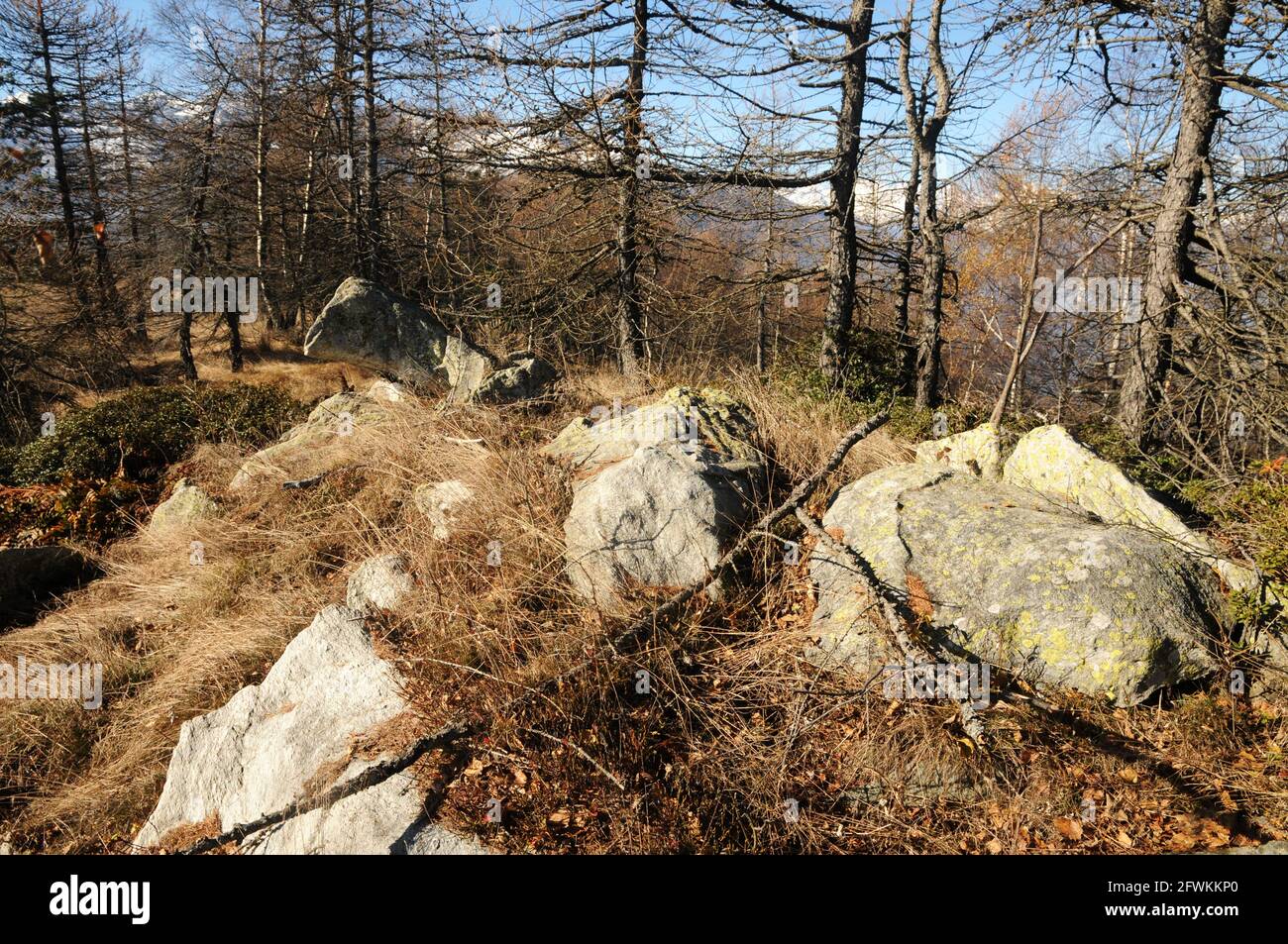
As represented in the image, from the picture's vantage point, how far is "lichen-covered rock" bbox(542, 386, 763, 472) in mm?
4910

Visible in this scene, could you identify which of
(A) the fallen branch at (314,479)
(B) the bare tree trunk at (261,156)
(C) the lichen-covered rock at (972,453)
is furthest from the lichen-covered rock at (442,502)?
(B) the bare tree trunk at (261,156)

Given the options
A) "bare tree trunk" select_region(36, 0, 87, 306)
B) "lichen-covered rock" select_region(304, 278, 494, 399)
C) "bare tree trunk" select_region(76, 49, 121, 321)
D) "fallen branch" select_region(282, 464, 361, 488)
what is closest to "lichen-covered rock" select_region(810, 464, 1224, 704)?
"fallen branch" select_region(282, 464, 361, 488)

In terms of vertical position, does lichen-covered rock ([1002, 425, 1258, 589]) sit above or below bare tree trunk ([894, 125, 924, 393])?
below

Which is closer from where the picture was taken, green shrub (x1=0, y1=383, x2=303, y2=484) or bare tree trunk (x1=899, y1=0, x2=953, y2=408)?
green shrub (x1=0, y1=383, x2=303, y2=484)

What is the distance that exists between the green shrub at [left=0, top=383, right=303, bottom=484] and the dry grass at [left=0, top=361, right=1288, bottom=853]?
4.71 metres

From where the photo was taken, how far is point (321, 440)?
769 cm

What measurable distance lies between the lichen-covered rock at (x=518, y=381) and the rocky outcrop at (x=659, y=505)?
116 inches

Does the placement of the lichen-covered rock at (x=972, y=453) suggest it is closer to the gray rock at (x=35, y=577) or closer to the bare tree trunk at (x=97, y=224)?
the gray rock at (x=35, y=577)

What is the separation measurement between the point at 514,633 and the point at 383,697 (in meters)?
0.80

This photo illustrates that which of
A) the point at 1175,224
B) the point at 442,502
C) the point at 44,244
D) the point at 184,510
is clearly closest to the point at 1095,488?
the point at 1175,224

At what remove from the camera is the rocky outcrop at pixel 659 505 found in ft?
13.0

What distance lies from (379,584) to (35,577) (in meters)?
5.17

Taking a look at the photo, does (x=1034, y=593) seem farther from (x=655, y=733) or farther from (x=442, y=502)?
(x=442, y=502)

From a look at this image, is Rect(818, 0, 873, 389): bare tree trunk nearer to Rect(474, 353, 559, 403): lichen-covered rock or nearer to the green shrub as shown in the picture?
Rect(474, 353, 559, 403): lichen-covered rock
